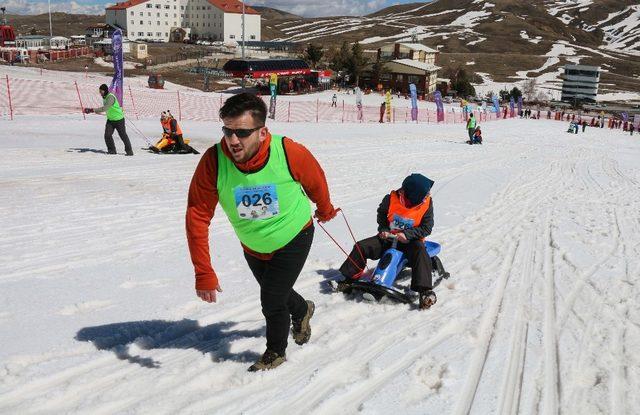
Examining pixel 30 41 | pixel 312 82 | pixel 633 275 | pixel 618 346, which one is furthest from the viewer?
pixel 30 41

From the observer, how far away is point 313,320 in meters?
4.82

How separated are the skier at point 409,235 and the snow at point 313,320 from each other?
0.25 metres

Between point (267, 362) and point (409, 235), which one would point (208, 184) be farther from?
point (409, 235)

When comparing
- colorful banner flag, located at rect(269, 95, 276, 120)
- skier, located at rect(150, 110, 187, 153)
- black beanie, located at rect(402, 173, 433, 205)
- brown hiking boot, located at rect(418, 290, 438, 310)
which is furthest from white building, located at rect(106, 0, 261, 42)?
brown hiking boot, located at rect(418, 290, 438, 310)

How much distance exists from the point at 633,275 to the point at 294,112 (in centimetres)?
3104

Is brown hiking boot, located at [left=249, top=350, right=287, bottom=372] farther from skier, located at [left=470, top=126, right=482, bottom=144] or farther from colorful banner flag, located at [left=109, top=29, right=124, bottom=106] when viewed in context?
skier, located at [left=470, top=126, right=482, bottom=144]

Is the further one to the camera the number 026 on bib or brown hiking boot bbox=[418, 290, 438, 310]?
brown hiking boot bbox=[418, 290, 438, 310]

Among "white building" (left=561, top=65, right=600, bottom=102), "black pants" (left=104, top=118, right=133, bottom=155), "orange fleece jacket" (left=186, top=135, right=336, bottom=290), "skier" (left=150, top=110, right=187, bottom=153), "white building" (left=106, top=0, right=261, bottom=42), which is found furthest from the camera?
"white building" (left=561, top=65, right=600, bottom=102)

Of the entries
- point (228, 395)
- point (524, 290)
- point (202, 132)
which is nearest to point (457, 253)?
point (524, 290)

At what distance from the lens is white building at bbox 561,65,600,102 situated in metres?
119

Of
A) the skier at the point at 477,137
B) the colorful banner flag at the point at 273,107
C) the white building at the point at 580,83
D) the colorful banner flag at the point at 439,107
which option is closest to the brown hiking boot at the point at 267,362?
the skier at the point at 477,137

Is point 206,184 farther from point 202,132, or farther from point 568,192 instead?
point 202,132

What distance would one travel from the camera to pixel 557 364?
4.17 m

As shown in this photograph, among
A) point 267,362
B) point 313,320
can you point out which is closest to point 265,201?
point 267,362
